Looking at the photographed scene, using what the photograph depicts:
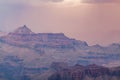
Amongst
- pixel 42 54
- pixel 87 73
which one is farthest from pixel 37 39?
pixel 87 73

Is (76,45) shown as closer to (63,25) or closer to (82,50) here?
(82,50)

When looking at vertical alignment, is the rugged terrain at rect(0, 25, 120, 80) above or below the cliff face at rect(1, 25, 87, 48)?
below

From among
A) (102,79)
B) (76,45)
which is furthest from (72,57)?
(102,79)

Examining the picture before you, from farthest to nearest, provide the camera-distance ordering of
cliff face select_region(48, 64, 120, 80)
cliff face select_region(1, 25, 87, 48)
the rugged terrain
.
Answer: cliff face select_region(1, 25, 87, 48) → the rugged terrain → cliff face select_region(48, 64, 120, 80)

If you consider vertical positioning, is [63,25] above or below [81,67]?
above

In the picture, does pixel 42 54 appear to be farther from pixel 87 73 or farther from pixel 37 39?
pixel 87 73

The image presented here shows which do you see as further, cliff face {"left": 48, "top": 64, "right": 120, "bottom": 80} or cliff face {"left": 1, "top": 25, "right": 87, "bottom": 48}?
cliff face {"left": 1, "top": 25, "right": 87, "bottom": 48}

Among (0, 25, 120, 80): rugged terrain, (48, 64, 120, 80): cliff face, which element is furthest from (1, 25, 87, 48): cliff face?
(48, 64, 120, 80): cliff face

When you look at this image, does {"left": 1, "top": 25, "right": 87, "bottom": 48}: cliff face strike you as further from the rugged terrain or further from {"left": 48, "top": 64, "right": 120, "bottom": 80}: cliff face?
{"left": 48, "top": 64, "right": 120, "bottom": 80}: cliff face
